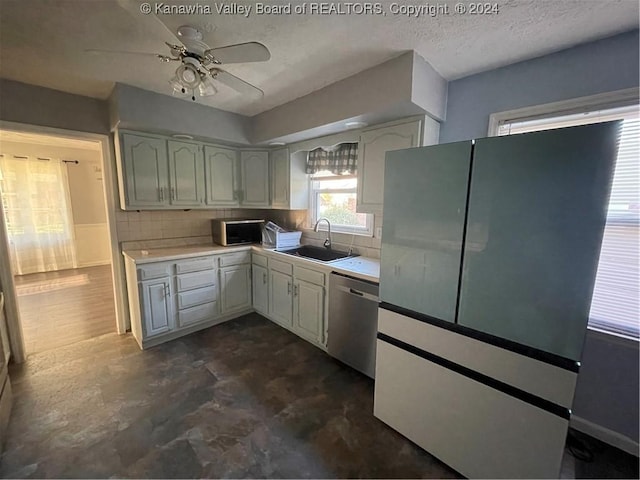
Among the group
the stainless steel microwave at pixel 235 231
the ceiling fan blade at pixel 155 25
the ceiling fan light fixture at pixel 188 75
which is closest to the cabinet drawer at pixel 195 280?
the stainless steel microwave at pixel 235 231

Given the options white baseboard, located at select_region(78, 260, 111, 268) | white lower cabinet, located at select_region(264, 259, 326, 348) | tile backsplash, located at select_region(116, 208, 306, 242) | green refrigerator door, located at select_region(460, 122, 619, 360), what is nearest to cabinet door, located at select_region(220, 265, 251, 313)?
white lower cabinet, located at select_region(264, 259, 326, 348)

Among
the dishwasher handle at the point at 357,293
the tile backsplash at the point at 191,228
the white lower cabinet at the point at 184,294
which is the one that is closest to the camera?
the dishwasher handle at the point at 357,293

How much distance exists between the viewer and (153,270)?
2.66m

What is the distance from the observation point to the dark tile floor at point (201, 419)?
1540mm

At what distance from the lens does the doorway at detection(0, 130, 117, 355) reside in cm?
406

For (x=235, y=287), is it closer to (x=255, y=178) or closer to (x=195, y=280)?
(x=195, y=280)

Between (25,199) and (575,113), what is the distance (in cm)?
770

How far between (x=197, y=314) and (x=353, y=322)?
180 cm

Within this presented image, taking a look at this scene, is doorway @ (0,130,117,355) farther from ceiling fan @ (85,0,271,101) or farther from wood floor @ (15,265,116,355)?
ceiling fan @ (85,0,271,101)

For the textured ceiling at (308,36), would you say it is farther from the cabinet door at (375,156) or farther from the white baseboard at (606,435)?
the white baseboard at (606,435)

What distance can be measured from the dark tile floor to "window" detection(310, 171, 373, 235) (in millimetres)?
1370

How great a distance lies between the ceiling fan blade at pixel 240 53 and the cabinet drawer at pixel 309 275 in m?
1.74

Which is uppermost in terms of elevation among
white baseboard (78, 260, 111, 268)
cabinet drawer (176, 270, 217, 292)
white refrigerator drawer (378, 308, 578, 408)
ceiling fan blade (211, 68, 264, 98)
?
ceiling fan blade (211, 68, 264, 98)

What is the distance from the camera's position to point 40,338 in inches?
113
